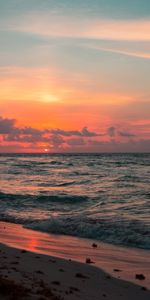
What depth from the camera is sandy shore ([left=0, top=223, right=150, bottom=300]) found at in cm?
612

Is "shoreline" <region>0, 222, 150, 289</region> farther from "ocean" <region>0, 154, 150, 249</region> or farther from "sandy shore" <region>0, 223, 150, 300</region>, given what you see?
"ocean" <region>0, 154, 150, 249</region>

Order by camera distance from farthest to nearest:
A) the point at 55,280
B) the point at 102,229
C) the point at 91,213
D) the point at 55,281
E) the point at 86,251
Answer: the point at 91,213, the point at 102,229, the point at 86,251, the point at 55,280, the point at 55,281

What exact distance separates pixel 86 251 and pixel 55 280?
12.7 feet

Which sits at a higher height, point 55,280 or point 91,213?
point 55,280

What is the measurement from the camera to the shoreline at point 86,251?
29.6 feet

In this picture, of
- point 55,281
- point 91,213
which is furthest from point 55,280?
point 91,213

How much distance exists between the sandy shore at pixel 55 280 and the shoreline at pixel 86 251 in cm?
11

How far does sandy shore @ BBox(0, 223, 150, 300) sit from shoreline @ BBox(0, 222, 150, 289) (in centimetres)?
11

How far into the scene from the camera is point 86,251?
11.2m

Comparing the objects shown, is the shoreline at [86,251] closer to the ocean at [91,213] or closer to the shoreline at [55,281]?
the shoreline at [55,281]

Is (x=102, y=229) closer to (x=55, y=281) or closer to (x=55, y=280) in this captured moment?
(x=55, y=280)

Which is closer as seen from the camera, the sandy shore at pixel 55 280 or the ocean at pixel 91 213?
the sandy shore at pixel 55 280

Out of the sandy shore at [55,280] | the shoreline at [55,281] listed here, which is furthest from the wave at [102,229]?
the shoreline at [55,281]

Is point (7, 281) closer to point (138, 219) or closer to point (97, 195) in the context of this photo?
point (138, 219)
